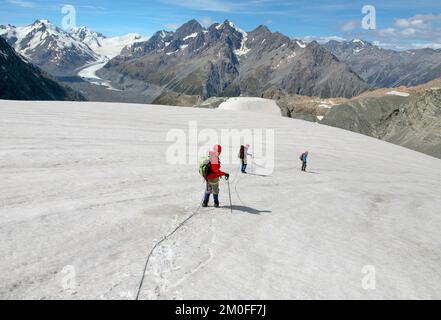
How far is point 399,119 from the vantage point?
10469cm

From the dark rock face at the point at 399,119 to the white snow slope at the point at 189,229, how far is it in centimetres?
7145

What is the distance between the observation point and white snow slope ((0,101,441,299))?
8.02 m

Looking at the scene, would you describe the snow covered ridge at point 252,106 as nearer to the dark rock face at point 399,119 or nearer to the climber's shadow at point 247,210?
the dark rock face at point 399,119

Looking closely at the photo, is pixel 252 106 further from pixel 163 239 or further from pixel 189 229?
pixel 163 239

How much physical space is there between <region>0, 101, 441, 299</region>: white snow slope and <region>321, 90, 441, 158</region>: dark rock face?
71453mm

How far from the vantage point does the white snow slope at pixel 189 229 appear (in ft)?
26.3

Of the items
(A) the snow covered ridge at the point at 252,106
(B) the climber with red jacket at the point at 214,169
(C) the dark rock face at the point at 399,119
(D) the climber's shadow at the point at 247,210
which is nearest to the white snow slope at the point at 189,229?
(D) the climber's shadow at the point at 247,210

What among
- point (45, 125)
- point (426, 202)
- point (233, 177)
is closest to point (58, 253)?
point (233, 177)

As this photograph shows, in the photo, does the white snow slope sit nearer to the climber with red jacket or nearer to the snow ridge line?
the snow ridge line

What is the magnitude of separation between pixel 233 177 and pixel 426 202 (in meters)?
8.98

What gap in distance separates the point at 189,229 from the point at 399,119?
350 ft

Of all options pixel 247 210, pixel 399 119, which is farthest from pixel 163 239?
pixel 399 119

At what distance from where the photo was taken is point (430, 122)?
9231 centimetres
